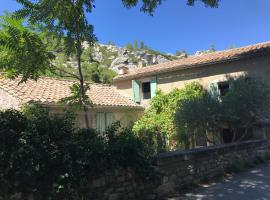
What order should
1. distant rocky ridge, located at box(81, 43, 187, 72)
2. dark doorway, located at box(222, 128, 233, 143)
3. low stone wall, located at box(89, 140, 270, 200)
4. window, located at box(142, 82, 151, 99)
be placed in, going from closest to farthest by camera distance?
low stone wall, located at box(89, 140, 270, 200) < dark doorway, located at box(222, 128, 233, 143) < window, located at box(142, 82, 151, 99) < distant rocky ridge, located at box(81, 43, 187, 72)

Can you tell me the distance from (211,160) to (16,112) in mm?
5851

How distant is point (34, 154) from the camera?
5004 mm

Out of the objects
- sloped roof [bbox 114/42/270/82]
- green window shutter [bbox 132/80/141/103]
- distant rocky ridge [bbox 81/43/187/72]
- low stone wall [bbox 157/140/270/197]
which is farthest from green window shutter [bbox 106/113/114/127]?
distant rocky ridge [bbox 81/43/187/72]

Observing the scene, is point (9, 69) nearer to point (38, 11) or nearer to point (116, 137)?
point (38, 11)

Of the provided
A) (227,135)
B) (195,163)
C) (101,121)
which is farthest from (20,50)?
(227,135)

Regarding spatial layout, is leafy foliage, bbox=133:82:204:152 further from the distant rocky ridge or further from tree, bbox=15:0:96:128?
the distant rocky ridge

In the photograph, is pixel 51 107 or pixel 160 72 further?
pixel 160 72

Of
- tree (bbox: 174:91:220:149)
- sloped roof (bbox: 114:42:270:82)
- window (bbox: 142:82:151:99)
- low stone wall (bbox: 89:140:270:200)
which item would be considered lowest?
low stone wall (bbox: 89:140:270:200)

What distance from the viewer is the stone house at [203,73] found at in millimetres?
15852

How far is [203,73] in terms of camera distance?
17.7 metres

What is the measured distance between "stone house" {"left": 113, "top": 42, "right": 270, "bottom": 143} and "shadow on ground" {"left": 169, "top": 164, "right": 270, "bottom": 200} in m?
8.13

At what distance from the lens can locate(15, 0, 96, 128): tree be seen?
23.7ft

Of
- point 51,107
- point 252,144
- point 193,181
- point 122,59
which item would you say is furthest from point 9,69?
point 122,59

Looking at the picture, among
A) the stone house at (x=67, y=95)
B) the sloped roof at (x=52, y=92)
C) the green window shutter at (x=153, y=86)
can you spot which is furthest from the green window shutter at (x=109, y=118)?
the green window shutter at (x=153, y=86)
